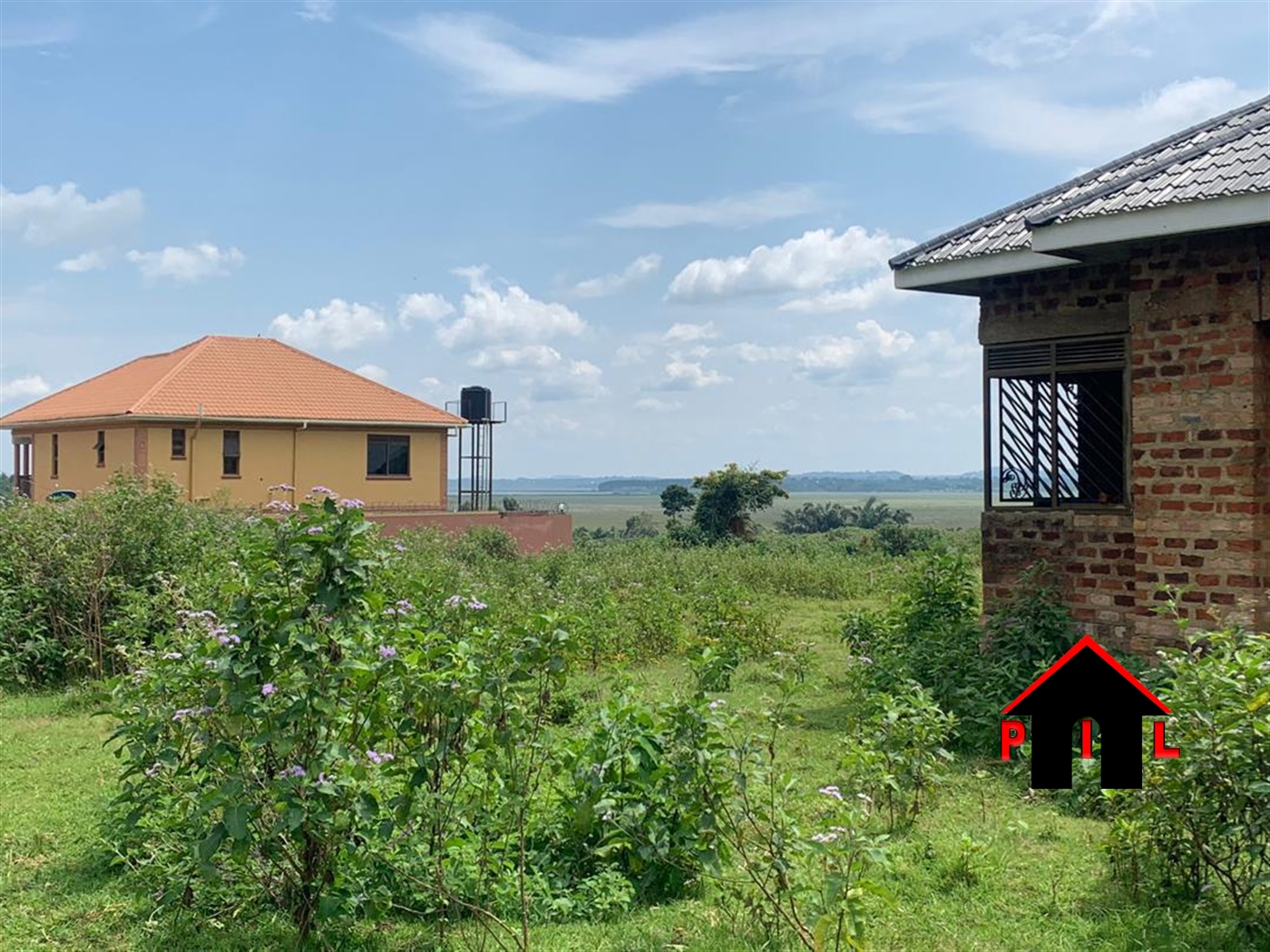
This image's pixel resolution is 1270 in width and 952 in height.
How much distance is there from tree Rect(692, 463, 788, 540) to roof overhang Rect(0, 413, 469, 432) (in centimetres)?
853

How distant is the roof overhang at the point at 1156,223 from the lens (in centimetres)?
679

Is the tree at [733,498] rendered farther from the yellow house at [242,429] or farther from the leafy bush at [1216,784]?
the leafy bush at [1216,784]

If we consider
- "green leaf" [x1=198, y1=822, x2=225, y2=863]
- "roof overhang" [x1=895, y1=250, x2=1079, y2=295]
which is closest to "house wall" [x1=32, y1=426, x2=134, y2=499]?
"roof overhang" [x1=895, y1=250, x2=1079, y2=295]

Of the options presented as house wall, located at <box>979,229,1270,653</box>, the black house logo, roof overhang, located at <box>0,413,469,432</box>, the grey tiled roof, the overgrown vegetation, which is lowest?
the overgrown vegetation

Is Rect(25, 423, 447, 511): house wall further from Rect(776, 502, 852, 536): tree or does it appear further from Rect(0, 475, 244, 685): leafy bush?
Rect(776, 502, 852, 536): tree

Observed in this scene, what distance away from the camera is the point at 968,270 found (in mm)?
8914

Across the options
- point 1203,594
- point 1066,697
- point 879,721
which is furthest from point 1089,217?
point 1066,697

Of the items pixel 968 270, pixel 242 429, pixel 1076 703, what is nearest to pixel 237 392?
pixel 242 429

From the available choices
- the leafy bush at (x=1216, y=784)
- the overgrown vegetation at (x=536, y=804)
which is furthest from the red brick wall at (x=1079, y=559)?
the leafy bush at (x=1216, y=784)

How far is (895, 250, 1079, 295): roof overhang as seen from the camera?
8482 millimetres

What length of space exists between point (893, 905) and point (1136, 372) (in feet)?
16.6

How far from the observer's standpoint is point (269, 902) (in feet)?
15.8

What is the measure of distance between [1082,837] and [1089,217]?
402 centimetres

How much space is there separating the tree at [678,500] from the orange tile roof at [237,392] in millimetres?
15574
